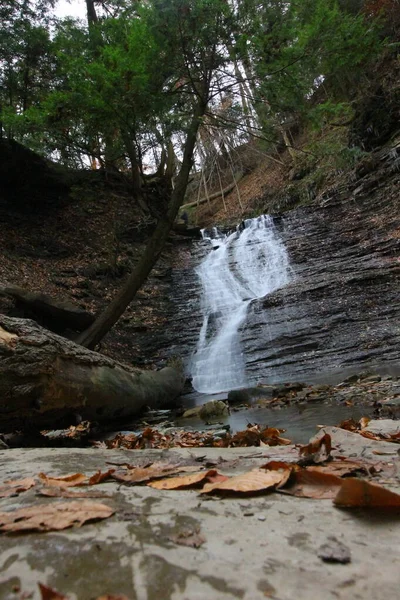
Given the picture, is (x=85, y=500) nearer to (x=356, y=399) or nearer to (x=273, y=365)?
(x=356, y=399)

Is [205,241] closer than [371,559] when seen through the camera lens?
No

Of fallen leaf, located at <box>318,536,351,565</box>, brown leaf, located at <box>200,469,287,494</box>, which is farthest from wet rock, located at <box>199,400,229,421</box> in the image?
fallen leaf, located at <box>318,536,351,565</box>

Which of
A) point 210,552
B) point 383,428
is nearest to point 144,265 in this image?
point 383,428

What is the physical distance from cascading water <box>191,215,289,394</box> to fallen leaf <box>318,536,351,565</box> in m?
8.18

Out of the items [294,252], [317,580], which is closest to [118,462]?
[317,580]

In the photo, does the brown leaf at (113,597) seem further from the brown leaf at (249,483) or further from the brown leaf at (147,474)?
the brown leaf at (147,474)

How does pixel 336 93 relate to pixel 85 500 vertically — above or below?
above

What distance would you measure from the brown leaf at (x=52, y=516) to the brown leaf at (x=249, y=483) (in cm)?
36

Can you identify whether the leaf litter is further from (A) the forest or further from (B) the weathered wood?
(B) the weathered wood

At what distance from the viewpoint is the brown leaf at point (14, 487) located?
1412 millimetres

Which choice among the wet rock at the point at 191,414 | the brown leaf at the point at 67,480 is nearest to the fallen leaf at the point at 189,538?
the brown leaf at the point at 67,480

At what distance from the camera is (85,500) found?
1220 mm

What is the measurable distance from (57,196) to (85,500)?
15.8m

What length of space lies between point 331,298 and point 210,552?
10.6 meters
